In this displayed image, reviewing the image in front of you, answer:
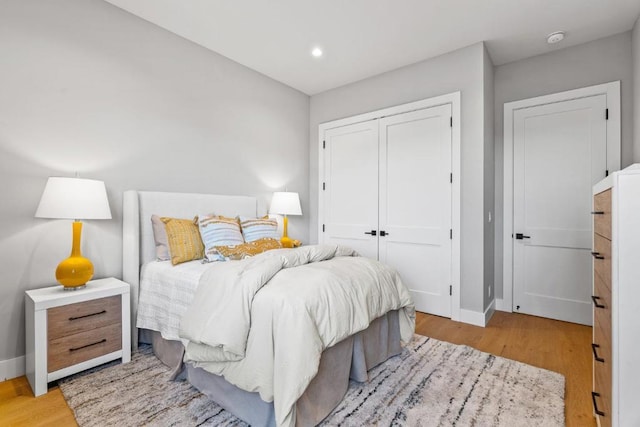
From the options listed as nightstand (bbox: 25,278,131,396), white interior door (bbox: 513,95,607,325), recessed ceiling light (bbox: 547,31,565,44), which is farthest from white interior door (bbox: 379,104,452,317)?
nightstand (bbox: 25,278,131,396)

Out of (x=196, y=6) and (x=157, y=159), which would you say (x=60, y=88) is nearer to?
(x=157, y=159)

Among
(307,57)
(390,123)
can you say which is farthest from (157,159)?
(390,123)

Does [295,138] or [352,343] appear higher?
[295,138]

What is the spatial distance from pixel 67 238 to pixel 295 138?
Answer: 279 centimetres

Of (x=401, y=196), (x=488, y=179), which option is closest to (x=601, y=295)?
(x=488, y=179)

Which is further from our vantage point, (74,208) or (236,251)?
(236,251)

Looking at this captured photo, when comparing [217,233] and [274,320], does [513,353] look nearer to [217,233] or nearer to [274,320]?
[274,320]

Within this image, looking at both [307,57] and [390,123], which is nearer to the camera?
[307,57]

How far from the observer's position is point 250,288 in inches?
61.6

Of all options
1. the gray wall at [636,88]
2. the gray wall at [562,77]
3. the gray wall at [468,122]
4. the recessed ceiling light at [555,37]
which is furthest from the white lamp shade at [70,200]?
the gray wall at [636,88]

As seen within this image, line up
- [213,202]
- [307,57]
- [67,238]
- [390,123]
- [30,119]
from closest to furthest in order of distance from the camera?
[30,119], [67,238], [213,202], [307,57], [390,123]

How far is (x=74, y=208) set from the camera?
1988 mm

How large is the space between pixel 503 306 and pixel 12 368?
14.3 feet

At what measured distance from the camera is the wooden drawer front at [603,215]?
4.19 ft
